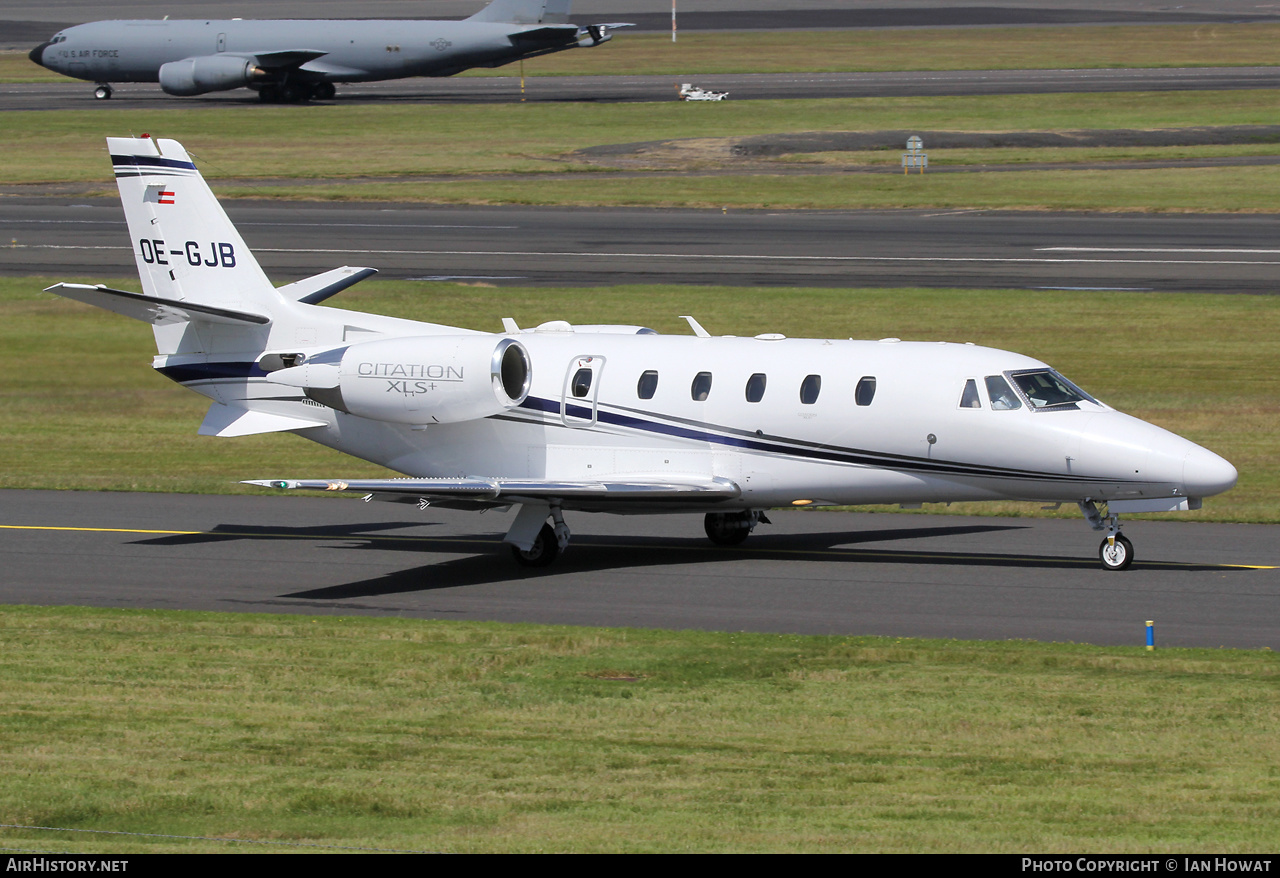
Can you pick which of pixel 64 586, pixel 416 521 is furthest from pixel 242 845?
pixel 416 521

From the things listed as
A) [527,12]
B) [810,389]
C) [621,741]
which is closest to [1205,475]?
[810,389]

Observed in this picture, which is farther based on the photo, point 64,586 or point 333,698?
point 64,586

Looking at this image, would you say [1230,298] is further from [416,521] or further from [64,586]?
[64,586]

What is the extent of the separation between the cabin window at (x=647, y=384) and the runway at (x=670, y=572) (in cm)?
247

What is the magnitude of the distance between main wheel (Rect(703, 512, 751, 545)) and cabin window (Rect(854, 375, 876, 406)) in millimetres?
3084

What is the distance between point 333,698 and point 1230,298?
3170 centimetres

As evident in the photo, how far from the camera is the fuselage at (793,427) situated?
20.9m

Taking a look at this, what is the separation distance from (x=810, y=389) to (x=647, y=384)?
2.39m

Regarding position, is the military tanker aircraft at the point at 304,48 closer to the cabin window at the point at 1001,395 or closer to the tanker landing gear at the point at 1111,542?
the cabin window at the point at 1001,395

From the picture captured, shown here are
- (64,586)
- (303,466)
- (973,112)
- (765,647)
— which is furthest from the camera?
(973,112)

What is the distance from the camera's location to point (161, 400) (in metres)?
35.5

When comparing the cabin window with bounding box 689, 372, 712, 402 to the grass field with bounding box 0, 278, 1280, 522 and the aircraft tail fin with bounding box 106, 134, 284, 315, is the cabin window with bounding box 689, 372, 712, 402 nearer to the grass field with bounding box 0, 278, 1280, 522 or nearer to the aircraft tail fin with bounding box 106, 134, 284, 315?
the grass field with bounding box 0, 278, 1280, 522

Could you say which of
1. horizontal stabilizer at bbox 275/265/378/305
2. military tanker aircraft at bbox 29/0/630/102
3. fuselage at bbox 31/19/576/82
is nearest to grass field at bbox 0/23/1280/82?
military tanker aircraft at bbox 29/0/630/102

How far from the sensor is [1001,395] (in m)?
21.4
